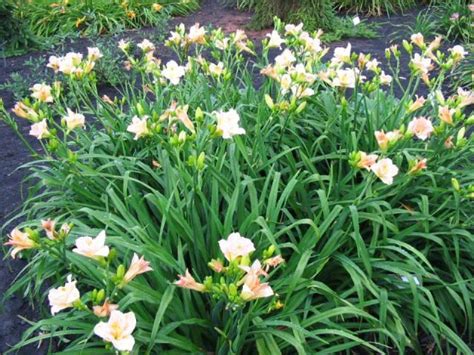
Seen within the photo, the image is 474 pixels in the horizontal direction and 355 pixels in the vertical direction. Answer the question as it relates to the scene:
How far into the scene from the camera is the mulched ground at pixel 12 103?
7.57ft

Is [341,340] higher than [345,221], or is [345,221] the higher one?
[345,221]

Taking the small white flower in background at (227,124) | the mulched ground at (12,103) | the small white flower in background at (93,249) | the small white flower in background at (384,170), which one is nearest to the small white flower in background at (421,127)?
the small white flower in background at (384,170)

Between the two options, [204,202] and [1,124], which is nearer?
[204,202]

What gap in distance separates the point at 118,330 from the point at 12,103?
3.74 metres

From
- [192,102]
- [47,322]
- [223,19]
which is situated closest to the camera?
[47,322]

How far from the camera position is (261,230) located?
1.96 m

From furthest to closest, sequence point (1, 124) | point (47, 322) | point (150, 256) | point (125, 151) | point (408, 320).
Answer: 1. point (1, 124)
2. point (125, 151)
3. point (408, 320)
4. point (150, 256)
5. point (47, 322)

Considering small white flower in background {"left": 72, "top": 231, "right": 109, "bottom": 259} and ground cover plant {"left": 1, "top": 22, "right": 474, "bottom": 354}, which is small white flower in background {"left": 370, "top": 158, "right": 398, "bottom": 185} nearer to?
ground cover plant {"left": 1, "top": 22, "right": 474, "bottom": 354}

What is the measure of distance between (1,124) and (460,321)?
362 centimetres

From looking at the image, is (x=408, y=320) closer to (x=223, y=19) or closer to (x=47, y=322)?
(x=47, y=322)

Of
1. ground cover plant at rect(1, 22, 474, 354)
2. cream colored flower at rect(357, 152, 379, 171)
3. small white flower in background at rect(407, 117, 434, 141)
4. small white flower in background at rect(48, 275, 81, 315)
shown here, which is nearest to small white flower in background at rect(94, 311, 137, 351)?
ground cover plant at rect(1, 22, 474, 354)

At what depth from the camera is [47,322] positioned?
1771 mm

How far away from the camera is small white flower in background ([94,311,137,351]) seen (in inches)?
53.0

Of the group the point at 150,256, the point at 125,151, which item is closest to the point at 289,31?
the point at 125,151
